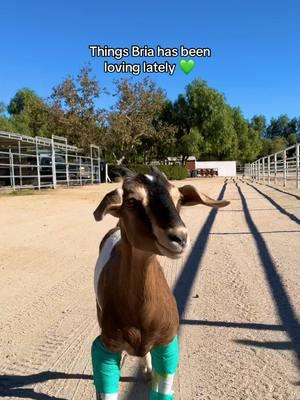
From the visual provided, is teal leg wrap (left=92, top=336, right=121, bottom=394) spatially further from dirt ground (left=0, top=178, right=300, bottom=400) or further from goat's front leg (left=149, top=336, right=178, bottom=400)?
dirt ground (left=0, top=178, right=300, bottom=400)

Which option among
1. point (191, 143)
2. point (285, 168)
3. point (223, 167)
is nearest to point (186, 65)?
point (285, 168)

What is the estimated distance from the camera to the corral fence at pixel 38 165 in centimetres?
2258

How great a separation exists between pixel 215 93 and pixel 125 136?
22.8 metres

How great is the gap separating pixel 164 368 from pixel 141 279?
569 millimetres

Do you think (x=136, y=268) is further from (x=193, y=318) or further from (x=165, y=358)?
(x=193, y=318)

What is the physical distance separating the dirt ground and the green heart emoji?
11.0m

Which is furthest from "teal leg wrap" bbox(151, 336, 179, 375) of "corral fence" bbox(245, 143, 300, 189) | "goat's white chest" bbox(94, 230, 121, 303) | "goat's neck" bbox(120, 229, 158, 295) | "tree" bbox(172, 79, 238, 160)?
"tree" bbox(172, 79, 238, 160)

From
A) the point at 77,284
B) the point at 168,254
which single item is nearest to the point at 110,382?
the point at 168,254

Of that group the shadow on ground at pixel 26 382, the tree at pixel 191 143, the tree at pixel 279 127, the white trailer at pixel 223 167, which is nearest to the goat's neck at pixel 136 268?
the shadow on ground at pixel 26 382

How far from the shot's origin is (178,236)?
5.93 ft

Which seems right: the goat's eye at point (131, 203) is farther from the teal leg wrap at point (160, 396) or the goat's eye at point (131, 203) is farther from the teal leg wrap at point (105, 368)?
the teal leg wrap at point (160, 396)

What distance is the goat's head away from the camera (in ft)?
6.00

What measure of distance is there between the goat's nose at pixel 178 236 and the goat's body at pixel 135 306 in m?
0.33

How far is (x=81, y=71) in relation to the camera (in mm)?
38281
